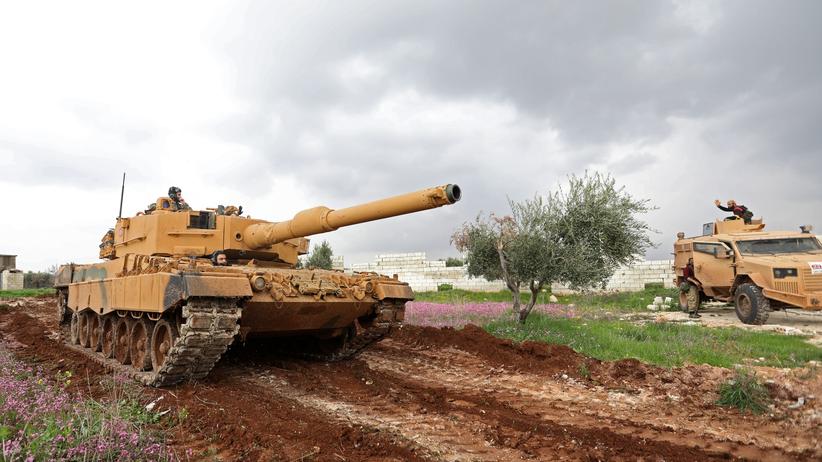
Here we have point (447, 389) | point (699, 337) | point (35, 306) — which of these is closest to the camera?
point (447, 389)

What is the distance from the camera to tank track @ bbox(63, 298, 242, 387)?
6.33 m

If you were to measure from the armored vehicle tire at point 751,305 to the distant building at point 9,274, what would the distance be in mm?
31872

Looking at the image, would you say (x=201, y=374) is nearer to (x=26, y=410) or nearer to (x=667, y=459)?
(x=26, y=410)

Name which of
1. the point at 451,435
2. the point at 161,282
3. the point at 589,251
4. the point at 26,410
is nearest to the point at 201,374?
the point at 161,282

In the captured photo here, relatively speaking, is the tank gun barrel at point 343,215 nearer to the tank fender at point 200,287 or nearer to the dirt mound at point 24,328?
the tank fender at point 200,287

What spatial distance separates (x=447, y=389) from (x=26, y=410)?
439cm

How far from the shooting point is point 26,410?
4680 millimetres

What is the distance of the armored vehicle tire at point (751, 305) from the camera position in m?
11.7

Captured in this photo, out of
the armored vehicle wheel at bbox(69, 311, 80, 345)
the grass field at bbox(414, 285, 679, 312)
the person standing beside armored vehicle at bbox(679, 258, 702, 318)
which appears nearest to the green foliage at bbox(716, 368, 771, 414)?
the person standing beside armored vehicle at bbox(679, 258, 702, 318)

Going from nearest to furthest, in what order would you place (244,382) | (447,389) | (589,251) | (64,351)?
(447,389), (244,382), (64,351), (589,251)

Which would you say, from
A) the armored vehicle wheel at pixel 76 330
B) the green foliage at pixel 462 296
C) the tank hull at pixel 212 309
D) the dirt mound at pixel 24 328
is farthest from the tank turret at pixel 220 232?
the green foliage at pixel 462 296

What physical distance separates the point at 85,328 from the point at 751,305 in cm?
1332

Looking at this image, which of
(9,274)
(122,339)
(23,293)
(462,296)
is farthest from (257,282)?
(9,274)

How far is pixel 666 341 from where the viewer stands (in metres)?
9.70
